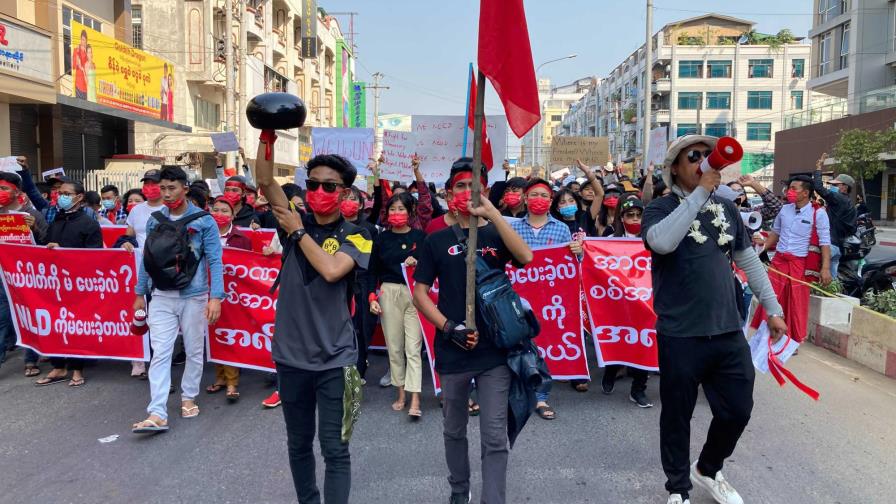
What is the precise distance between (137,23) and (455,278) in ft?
97.9

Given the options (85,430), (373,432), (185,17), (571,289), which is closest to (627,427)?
(571,289)

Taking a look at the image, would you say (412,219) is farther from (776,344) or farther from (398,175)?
(776,344)

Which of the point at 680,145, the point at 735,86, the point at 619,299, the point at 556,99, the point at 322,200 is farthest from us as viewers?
the point at 556,99

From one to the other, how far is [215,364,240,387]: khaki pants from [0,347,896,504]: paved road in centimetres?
18

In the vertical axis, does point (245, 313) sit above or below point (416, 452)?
above

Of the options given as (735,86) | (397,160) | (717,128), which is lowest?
(397,160)

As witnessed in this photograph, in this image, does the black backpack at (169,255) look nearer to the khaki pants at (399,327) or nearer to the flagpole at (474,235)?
the khaki pants at (399,327)

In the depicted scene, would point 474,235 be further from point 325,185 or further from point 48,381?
point 48,381

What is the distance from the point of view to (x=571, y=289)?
5875 millimetres

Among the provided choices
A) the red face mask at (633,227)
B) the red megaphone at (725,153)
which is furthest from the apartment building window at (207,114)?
the red megaphone at (725,153)

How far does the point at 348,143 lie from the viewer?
34.7 ft

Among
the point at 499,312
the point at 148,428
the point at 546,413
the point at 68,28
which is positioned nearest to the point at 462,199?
the point at 499,312

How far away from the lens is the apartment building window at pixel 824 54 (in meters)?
42.1

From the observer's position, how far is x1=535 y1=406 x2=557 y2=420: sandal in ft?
17.8
